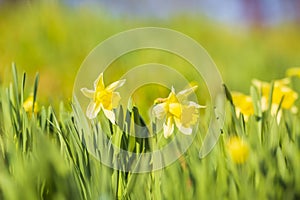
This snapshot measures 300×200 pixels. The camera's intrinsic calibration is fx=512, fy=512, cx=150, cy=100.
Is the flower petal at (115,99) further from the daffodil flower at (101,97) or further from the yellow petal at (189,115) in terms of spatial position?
the yellow petal at (189,115)

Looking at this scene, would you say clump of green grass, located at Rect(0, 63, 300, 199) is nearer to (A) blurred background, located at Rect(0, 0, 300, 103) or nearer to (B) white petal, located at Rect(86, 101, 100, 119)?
(B) white petal, located at Rect(86, 101, 100, 119)

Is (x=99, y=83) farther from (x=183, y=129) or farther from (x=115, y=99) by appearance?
(x=183, y=129)

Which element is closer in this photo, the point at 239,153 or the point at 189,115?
the point at 239,153

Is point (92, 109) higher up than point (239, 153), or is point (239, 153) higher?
point (92, 109)

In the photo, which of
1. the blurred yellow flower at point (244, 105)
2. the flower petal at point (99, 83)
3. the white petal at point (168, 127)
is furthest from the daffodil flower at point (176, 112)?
the blurred yellow flower at point (244, 105)

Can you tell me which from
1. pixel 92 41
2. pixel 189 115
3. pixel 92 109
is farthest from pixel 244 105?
pixel 92 41

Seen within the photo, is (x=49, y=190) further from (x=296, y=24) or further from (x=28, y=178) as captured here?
(x=296, y=24)

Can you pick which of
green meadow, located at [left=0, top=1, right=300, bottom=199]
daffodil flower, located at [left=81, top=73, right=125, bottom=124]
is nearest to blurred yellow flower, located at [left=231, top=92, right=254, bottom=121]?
green meadow, located at [left=0, top=1, right=300, bottom=199]
